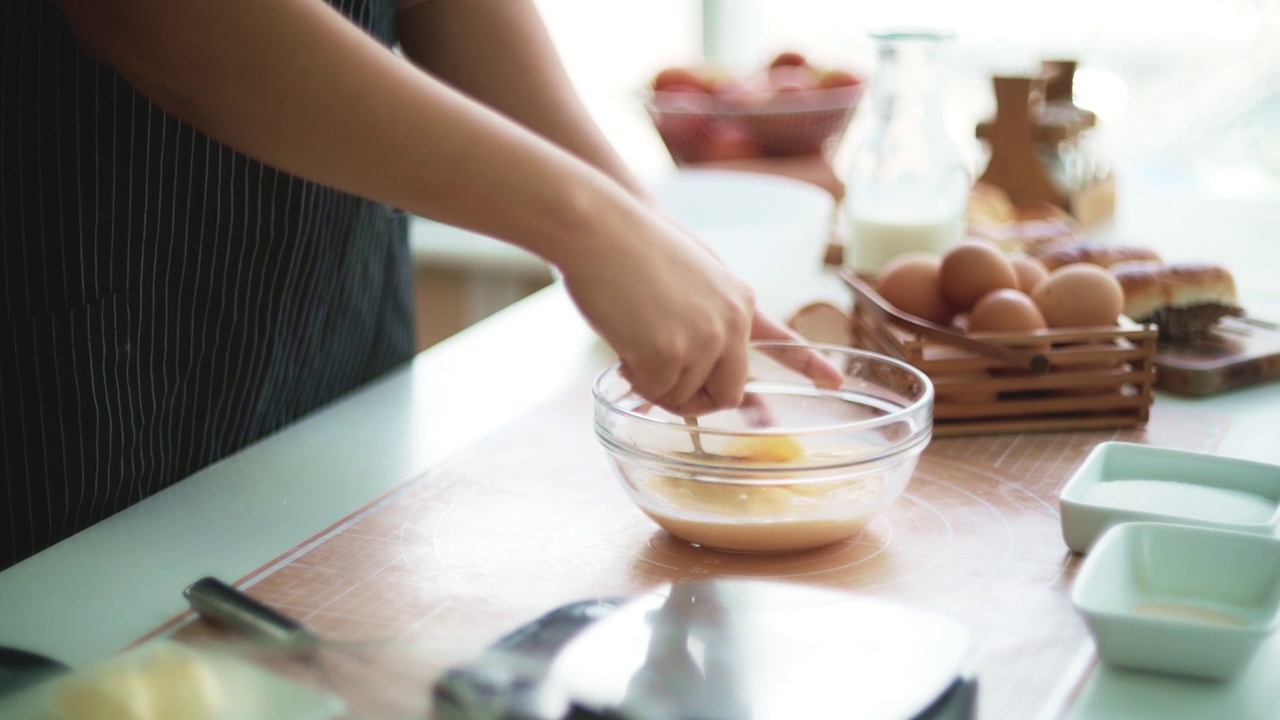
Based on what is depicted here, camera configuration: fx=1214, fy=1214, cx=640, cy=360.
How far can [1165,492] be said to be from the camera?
805 mm

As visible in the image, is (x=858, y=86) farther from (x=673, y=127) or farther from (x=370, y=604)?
(x=370, y=604)

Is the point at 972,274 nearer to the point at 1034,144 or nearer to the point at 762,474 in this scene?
the point at 762,474

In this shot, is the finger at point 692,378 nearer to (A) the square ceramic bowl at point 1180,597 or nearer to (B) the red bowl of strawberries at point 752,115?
(A) the square ceramic bowl at point 1180,597

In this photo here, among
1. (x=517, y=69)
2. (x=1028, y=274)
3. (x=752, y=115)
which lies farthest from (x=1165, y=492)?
(x=752, y=115)

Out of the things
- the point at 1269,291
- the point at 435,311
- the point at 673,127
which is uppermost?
the point at 673,127

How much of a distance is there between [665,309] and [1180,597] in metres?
0.33

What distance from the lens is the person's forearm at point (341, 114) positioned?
23.9 inches

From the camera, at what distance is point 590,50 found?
9.84 feet

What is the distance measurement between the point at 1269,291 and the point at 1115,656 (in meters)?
0.93

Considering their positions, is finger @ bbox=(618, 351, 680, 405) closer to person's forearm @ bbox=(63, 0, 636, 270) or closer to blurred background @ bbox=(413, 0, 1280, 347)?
person's forearm @ bbox=(63, 0, 636, 270)

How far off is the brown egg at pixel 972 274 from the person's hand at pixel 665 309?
410 millimetres

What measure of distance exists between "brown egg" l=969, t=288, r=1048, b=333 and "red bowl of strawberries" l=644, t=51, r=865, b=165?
773 mm

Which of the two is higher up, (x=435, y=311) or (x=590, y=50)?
(x=590, y=50)

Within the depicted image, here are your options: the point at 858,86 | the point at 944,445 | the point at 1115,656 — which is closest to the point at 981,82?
the point at 858,86
